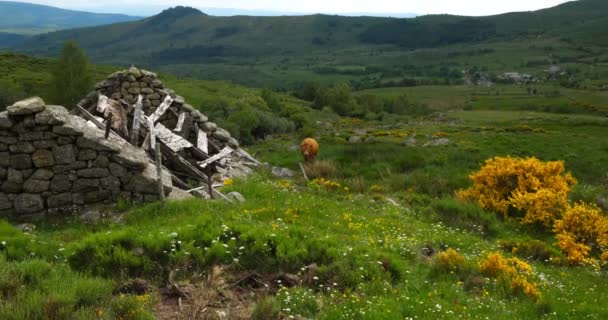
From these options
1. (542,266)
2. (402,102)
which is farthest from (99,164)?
(402,102)

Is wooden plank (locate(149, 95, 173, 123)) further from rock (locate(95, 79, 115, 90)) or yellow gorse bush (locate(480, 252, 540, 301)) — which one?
yellow gorse bush (locate(480, 252, 540, 301))

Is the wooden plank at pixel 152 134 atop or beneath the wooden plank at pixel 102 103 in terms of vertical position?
beneath

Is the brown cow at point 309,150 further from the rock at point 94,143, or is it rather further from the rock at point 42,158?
the rock at point 42,158

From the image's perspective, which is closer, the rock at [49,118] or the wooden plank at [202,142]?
the rock at [49,118]

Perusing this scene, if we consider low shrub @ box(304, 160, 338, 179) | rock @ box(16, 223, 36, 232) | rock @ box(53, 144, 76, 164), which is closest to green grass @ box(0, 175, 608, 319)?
rock @ box(16, 223, 36, 232)

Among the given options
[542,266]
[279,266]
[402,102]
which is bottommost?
[402,102]

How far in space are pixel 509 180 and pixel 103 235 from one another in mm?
15356

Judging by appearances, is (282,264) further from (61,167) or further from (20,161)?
(20,161)


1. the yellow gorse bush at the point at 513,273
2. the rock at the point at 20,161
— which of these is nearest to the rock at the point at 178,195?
the rock at the point at 20,161

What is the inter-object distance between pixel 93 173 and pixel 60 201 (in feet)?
3.73

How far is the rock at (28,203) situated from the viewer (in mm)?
13555

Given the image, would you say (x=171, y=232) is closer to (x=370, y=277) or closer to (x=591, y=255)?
(x=370, y=277)

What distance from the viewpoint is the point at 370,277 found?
10047 mm

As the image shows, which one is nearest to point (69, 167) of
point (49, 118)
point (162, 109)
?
point (49, 118)
